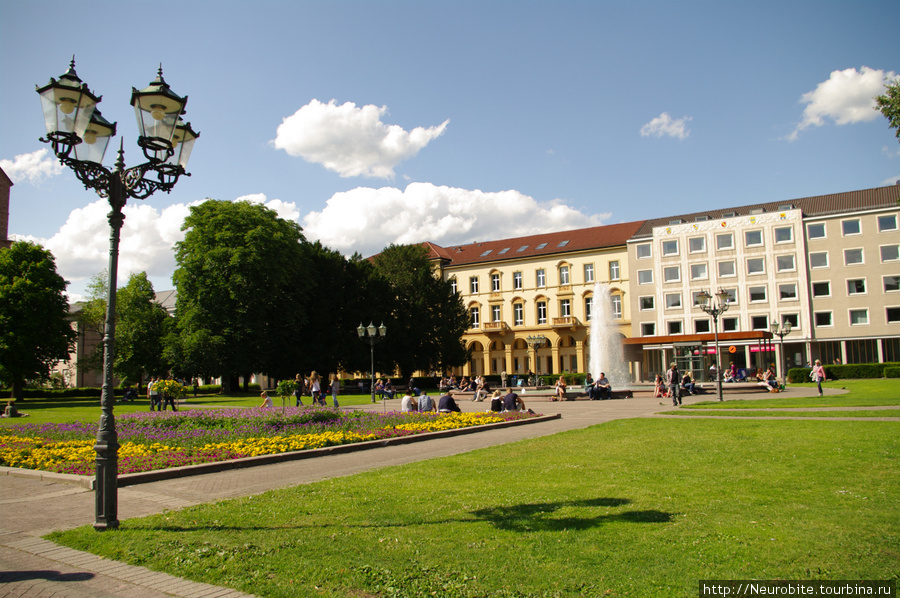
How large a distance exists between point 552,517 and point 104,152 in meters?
7.13

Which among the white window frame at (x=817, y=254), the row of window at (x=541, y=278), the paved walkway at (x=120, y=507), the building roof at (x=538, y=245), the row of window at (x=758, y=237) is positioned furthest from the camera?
the building roof at (x=538, y=245)

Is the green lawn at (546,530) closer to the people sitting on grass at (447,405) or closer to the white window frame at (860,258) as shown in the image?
the people sitting on grass at (447,405)

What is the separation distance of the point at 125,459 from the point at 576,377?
59.3m

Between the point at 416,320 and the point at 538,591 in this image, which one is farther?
the point at 416,320

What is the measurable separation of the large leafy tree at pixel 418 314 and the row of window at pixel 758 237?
2449cm

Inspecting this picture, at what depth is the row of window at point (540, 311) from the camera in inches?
2896

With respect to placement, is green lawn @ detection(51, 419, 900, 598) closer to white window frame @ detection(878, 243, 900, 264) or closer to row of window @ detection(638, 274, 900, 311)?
row of window @ detection(638, 274, 900, 311)

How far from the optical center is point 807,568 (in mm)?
5020

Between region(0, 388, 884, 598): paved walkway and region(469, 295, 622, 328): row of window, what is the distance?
58.7 meters

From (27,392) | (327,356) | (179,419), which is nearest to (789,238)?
(327,356)

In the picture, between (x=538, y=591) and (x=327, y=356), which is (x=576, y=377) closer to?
(x=327, y=356)

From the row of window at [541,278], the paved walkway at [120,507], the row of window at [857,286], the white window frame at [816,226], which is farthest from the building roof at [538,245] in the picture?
the paved walkway at [120,507]

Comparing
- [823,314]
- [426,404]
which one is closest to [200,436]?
[426,404]

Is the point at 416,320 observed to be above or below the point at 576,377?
above
